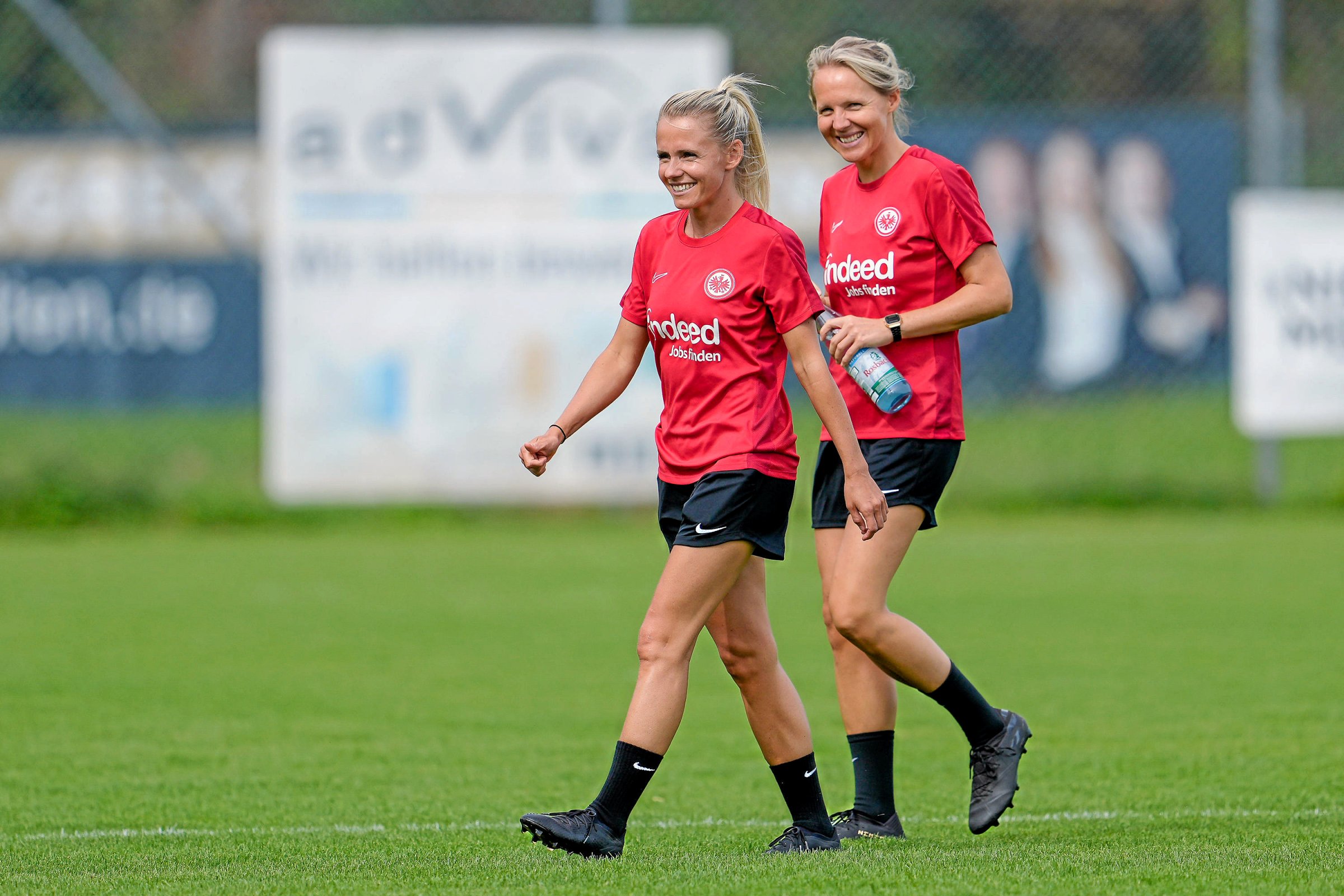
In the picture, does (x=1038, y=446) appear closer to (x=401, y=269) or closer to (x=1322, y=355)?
(x=1322, y=355)

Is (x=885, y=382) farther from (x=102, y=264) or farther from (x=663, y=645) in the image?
(x=102, y=264)

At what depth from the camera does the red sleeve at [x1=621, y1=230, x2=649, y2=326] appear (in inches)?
173

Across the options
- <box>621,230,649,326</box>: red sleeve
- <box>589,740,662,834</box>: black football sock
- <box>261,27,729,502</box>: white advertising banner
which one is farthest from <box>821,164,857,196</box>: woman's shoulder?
<box>261,27,729,502</box>: white advertising banner

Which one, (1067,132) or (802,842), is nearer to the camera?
(802,842)

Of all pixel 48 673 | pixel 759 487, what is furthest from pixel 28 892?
pixel 48 673

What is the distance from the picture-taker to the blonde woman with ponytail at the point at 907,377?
4.55 metres

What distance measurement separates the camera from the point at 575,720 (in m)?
6.35

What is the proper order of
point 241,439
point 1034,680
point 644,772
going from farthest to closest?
point 241,439
point 1034,680
point 644,772

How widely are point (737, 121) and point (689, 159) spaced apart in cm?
18

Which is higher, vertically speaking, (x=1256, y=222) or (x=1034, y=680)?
(x=1256, y=222)

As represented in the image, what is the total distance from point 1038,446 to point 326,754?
820 centimetres

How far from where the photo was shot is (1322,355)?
40.1 ft

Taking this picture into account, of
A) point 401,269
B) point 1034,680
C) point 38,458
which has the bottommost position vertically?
point 1034,680

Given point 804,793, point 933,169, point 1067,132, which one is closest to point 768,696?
point 804,793
